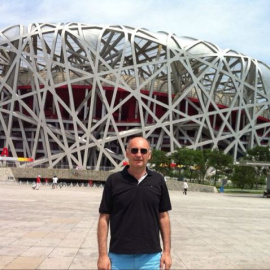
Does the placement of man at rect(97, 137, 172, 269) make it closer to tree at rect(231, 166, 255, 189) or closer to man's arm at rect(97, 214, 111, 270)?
man's arm at rect(97, 214, 111, 270)

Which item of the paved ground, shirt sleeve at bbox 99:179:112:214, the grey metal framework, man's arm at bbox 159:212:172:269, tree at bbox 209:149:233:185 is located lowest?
the paved ground

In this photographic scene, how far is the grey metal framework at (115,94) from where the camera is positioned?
179ft

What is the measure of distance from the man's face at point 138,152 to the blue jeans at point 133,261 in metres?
0.79

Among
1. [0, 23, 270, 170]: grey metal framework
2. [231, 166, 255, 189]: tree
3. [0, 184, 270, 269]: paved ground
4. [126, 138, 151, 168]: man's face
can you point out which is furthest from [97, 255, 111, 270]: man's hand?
[0, 23, 270, 170]: grey metal framework

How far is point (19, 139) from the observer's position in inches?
2302

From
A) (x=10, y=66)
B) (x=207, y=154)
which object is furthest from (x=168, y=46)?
(x=10, y=66)

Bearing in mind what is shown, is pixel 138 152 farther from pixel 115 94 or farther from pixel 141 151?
pixel 115 94

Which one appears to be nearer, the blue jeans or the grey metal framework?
the blue jeans

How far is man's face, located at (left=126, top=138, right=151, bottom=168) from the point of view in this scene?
150 inches

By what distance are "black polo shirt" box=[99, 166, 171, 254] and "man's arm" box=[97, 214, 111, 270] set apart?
6 centimetres

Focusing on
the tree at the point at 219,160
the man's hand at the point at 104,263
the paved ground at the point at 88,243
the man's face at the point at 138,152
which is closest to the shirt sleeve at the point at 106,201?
the man's face at the point at 138,152

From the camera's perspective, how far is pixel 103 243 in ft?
12.1

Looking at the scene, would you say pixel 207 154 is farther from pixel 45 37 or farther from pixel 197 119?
pixel 45 37

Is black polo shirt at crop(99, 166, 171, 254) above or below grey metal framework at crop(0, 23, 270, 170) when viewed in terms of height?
below
